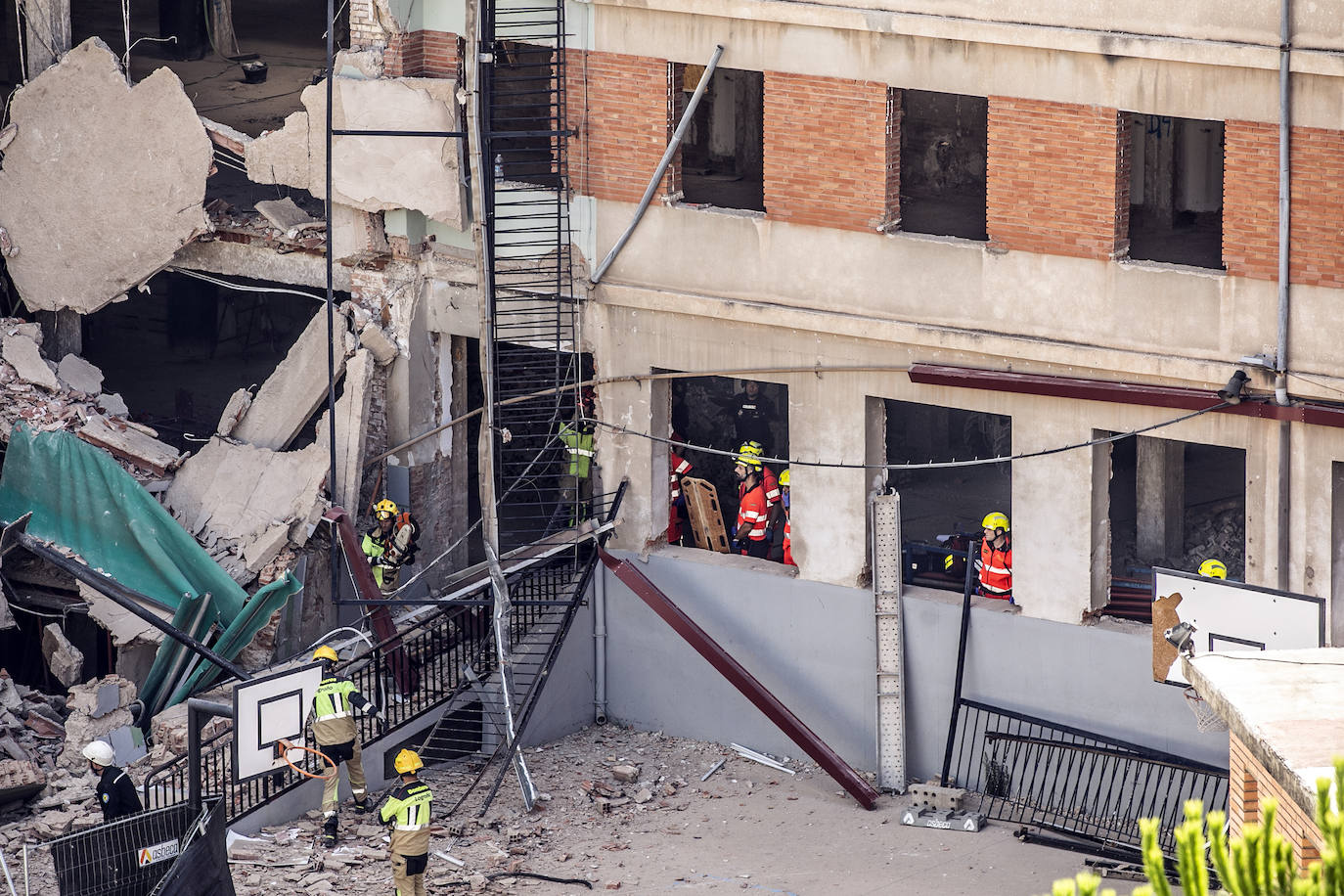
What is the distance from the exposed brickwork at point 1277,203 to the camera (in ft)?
52.9

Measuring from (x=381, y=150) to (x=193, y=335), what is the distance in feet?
32.0

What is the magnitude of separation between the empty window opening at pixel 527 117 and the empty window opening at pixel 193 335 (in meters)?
8.04

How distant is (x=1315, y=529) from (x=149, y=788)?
34.2ft

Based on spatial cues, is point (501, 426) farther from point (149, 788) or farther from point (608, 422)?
point (149, 788)

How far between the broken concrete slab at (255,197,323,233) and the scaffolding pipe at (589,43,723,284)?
→ 342 centimetres

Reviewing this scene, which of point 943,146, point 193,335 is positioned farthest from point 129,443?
point 943,146

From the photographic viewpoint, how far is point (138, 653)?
20.3 m

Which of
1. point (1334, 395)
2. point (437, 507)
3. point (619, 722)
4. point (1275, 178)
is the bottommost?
point (619, 722)

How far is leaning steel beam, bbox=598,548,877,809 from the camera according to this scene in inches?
749

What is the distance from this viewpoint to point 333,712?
56.5 ft

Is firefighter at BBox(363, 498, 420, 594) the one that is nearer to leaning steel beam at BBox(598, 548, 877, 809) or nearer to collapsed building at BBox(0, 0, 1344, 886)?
collapsed building at BBox(0, 0, 1344, 886)

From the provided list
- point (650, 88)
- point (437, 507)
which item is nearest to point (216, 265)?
point (437, 507)

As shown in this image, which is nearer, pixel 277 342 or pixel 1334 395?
pixel 1334 395

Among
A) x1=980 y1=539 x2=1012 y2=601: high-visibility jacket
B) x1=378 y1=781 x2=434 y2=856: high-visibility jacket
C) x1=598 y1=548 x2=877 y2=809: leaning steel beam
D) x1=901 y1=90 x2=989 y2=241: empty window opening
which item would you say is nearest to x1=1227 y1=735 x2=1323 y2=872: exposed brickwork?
x1=980 y1=539 x2=1012 y2=601: high-visibility jacket
